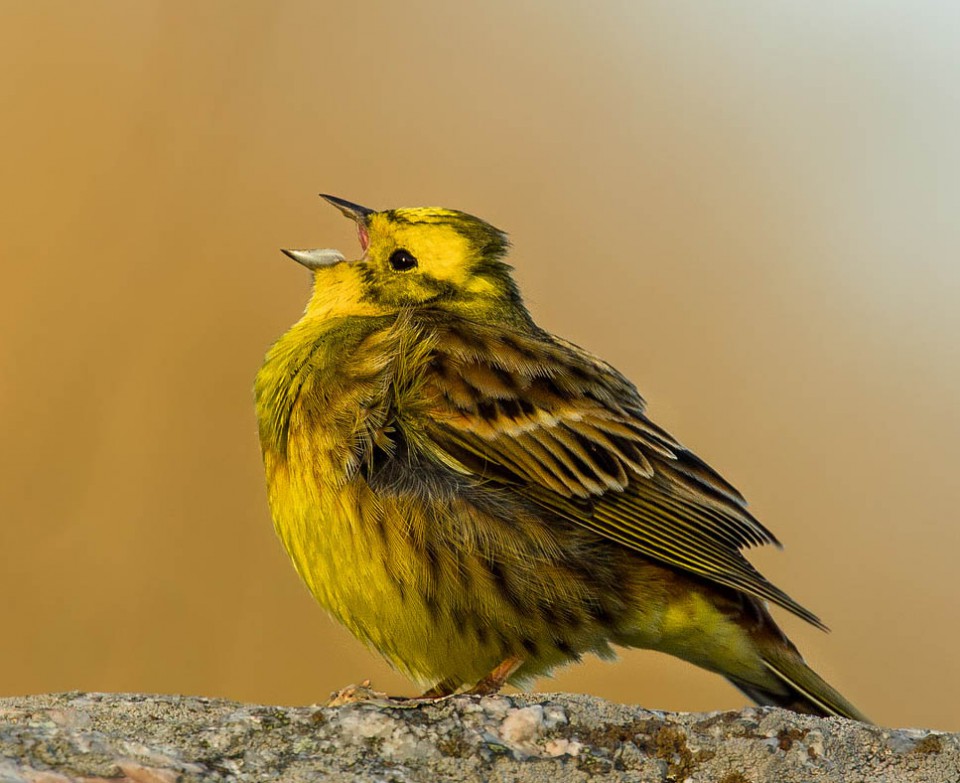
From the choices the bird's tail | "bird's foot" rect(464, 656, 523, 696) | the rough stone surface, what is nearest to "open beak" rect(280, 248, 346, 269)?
"bird's foot" rect(464, 656, 523, 696)

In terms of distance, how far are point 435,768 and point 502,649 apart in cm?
117

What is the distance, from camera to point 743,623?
3.58 metres

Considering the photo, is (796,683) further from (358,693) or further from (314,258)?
(314,258)

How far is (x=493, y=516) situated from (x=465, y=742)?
1159 millimetres

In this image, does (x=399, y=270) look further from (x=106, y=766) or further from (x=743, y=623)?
(x=106, y=766)

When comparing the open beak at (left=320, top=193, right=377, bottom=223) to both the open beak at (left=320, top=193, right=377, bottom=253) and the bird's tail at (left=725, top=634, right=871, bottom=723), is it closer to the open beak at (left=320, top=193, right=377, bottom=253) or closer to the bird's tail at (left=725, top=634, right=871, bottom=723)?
the open beak at (left=320, top=193, right=377, bottom=253)

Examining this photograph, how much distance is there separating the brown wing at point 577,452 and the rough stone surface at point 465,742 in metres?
0.94

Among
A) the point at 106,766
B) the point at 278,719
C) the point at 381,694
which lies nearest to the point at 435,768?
the point at 278,719

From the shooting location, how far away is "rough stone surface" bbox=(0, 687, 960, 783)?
2.11 meters

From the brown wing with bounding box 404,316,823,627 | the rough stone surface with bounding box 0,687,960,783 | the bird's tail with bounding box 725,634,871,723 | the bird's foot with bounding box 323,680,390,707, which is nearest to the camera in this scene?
the rough stone surface with bounding box 0,687,960,783

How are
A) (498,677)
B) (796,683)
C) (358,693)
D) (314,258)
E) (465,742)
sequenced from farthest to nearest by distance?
(314,258), (796,683), (498,677), (358,693), (465,742)

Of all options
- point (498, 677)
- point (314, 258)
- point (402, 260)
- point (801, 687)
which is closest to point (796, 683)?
point (801, 687)

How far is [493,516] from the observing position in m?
3.43

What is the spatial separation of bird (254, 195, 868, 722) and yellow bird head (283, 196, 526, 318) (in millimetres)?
108
